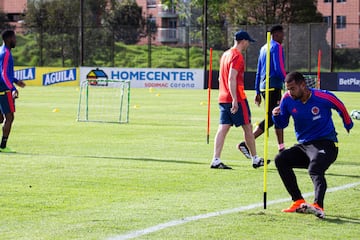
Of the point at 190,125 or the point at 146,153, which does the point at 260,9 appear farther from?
the point at 146,153

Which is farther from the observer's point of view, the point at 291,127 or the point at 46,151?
the point at 291,127

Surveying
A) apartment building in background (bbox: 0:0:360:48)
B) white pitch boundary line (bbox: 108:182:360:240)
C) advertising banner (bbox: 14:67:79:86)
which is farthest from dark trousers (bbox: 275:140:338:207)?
advertising banner (bbox: 14:67:79:86)

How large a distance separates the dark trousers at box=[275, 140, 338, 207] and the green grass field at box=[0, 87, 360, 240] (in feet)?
1.22

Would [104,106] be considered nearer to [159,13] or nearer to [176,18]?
[159,13]

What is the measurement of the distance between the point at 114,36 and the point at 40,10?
721 inches

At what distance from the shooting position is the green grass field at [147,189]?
27.0ft

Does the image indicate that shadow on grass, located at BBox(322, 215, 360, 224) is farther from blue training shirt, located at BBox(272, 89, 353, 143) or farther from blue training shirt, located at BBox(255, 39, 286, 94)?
blue training shirt, located at BBox(255, 39, 286, 94)

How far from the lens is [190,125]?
71.4 ft

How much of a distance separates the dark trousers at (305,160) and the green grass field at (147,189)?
373 millimetres

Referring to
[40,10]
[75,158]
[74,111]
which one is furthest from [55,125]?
[40,10]

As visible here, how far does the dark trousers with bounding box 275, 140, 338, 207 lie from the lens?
29.7ft

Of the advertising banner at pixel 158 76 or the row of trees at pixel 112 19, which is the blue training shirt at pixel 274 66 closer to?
the advertising banner at pixel 158 76

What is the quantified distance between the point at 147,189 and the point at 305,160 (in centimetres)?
231

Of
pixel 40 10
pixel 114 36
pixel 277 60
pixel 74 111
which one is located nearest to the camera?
pixel 277 60
